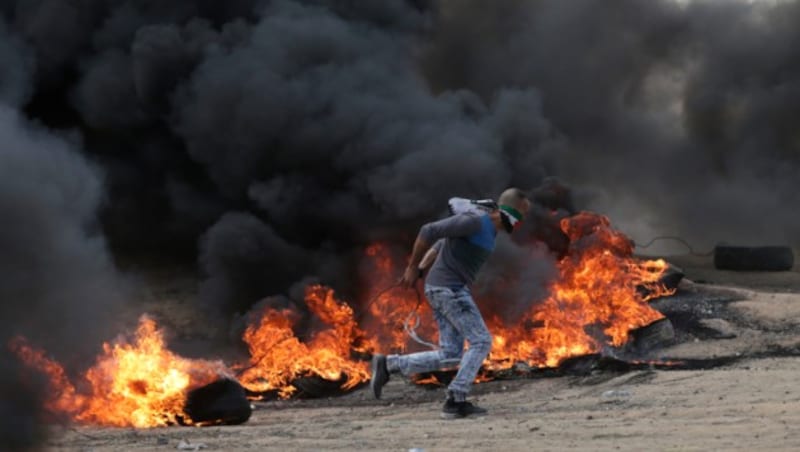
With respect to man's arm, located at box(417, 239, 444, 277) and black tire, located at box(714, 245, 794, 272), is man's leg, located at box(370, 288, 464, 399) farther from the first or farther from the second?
black tire, located at box(714, 245, 794, 272)

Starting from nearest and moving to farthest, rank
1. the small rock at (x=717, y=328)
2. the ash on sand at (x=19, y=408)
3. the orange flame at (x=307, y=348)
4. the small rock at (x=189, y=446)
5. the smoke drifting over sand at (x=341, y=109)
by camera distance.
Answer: the ash on sand at (x=19, y=408) < the small rock at (x=189, y=446) < the orange flame at (x=307, y=348) < the small rock at (x=717, y=328) < the smoke drifting over sand at (x=341, y=109)

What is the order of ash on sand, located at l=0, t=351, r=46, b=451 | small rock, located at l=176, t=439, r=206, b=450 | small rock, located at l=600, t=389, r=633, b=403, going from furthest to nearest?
small rock, located at l=600, t=389, r=633, b=403
small rock, located at l=176, t=439, r=206, b=450
ash on sand, located at l=0, t=351, r=46, b=451

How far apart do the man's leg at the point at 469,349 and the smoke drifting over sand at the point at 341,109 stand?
3.67 m

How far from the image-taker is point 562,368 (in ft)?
38.6

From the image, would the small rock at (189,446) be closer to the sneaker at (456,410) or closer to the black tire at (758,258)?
the sneaker at (456,410)

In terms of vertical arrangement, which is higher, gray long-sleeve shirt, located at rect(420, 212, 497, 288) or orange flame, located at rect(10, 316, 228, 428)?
gray long-sleeve shirt, located at rect(420, 212, 497, 288)

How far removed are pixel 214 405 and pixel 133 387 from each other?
0.91m

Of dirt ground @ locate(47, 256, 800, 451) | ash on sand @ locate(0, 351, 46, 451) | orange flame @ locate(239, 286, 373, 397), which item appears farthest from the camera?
orange flame @ locate(239, 286, 373, 397)

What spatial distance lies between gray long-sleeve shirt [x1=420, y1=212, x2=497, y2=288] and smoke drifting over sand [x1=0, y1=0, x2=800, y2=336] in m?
3.47

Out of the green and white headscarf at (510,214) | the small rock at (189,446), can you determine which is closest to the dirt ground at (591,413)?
the small rock at (189,446)

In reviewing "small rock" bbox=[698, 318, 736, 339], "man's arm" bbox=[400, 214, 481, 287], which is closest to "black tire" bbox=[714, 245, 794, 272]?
"small rock" bbox=[698, 318, 736, 339]

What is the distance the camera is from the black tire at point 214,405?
30.7 feet

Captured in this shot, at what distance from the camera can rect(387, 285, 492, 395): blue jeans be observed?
8.94 metres

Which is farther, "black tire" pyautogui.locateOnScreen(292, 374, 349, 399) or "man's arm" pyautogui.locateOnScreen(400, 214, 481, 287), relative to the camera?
"black tire" pyautogui.locateOnScreen(292, 374, 349, 399)
